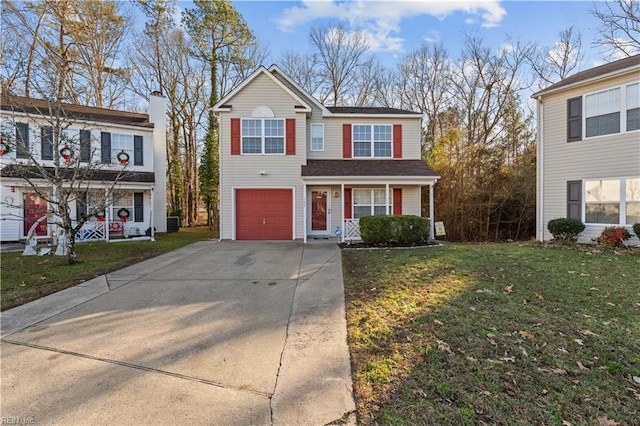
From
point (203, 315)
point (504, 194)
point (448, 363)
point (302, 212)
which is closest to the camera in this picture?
point (448, 363)

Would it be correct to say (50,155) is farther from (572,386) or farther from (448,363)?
(572,386)

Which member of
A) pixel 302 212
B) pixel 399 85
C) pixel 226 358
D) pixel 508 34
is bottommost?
pixel 226 358

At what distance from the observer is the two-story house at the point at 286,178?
44.7ft

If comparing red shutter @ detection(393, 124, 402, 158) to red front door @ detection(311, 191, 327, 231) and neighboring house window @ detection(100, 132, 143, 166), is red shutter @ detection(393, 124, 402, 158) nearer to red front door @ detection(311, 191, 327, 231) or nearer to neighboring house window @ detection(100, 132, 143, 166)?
red front door @ detection(311, 191, 327, 231)

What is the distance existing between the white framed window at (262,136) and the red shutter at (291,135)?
28 cm

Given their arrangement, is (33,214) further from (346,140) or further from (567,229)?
(567,229)

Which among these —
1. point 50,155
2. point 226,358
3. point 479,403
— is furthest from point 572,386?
point 50,155

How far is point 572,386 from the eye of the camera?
292 centimetres

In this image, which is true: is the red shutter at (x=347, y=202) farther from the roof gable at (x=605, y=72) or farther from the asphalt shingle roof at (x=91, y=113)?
the asphalt shingle roof at (x=91, y=113)

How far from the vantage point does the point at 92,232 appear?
14.8m

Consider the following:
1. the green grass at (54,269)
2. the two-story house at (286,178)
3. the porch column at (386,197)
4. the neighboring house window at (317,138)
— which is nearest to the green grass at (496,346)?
the green grass at (54,269)

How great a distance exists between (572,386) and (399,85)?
26.4 metres

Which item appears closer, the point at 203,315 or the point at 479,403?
the point at 479,403

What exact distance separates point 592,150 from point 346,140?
9662mm
